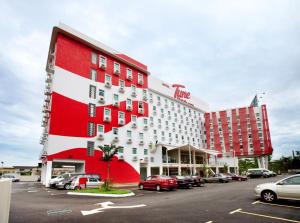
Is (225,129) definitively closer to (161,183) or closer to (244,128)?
(244,128)

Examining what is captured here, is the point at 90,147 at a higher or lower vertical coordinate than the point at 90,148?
higher

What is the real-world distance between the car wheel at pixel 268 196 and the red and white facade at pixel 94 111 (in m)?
24.7

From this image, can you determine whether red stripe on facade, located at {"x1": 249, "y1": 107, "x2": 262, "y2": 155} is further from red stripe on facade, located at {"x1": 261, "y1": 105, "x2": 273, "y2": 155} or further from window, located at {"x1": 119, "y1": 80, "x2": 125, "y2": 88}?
window, located at {"x1": 119, "y1": 80, "x2": 125, "y2": 88}

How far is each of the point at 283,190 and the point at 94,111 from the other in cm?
2896

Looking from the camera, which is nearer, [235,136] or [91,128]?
[91,128]

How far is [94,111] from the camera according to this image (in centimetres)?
3619

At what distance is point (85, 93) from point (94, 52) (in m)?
7.99

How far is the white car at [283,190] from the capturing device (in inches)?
467

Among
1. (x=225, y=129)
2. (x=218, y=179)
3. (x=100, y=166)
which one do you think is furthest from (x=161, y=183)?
(x=225, y=129)

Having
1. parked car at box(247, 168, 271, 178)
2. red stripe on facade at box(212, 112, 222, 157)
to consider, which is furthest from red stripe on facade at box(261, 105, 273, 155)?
parked car at box(247, 168, 271, 178)

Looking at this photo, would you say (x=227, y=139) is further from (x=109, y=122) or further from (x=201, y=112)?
(x=109, y=122)

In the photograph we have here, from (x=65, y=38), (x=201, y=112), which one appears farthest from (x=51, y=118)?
(x=201, y=112)

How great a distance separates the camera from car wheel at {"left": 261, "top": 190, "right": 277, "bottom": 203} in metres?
12.7

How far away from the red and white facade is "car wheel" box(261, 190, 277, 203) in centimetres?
2474
